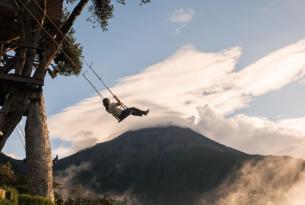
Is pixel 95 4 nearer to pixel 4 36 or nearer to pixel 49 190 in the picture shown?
pixel 4 36

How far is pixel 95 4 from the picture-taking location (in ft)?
83.5

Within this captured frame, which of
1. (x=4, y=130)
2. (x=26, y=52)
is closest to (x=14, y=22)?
(x=26, y=52)

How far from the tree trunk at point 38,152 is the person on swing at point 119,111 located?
2.46 m

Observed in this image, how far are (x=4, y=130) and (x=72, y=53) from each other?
34.8 feet

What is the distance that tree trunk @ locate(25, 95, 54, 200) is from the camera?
18.2m

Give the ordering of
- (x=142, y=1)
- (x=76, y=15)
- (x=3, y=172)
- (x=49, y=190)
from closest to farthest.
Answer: (x=49, y=190) → (x=76, y=15) → (x=142, y=1) → (x=3, y=172)

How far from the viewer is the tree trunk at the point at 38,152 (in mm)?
18156

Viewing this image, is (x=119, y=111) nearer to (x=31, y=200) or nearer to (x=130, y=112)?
(x=130, y=112)

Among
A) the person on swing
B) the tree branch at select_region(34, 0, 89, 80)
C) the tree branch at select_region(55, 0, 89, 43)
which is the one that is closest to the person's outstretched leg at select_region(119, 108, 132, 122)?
the person on swing

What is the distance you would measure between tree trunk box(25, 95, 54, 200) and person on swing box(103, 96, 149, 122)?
8.06ft

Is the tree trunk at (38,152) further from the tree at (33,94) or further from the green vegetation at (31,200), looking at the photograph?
the green vegetation at (31,200)

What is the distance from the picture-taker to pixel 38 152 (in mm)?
18594

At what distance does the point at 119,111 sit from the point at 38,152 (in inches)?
131

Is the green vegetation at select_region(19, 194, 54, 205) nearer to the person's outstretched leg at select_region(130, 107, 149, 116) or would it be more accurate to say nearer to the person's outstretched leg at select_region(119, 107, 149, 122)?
the person's outstretched leg at select_region(119, 107, 149, 122)
